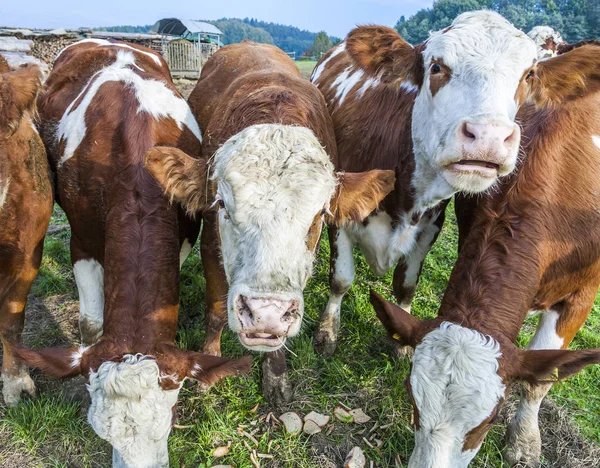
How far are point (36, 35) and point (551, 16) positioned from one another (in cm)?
4547

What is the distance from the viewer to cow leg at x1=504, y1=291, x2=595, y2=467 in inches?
130

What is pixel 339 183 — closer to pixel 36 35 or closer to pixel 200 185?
pixel 200 185

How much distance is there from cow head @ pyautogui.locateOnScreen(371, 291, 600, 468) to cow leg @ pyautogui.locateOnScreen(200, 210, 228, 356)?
155cm

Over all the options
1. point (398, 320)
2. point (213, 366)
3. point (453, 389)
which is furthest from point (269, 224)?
point (453, 389)

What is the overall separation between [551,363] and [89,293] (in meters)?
3.25

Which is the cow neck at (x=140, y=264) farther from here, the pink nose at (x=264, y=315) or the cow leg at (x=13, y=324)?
the cow leg at (x=13, y=324)

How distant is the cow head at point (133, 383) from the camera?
2408 millimetres

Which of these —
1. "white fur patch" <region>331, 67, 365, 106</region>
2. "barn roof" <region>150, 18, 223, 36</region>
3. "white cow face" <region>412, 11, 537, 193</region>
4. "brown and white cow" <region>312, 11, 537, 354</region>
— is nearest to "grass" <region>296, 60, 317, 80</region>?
"barn roof" <region>150, 18, 223, 36</region>

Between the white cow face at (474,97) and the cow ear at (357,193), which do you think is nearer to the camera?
the white cow face at (474,97)

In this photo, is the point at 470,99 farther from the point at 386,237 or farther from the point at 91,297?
the point at 91,297

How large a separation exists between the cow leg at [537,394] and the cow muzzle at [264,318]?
1.99 meters

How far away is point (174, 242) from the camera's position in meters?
3.12

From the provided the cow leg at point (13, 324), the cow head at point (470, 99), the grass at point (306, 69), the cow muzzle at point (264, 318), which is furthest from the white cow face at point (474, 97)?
the grass at point (306, 69)

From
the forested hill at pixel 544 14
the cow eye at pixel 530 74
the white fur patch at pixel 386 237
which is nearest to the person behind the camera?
the cow eye at pixel 530 74
